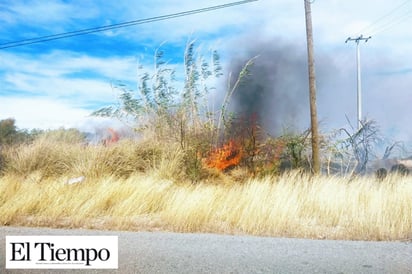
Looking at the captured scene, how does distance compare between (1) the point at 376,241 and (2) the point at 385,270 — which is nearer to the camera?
(2) the point at 385,270

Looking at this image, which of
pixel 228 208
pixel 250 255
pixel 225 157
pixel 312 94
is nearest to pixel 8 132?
pixel 225 157

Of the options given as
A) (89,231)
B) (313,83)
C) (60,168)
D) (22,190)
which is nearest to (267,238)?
(89,231)

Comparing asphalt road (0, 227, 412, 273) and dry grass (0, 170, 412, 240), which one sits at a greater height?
dry grass (0, 170, 412, 240)

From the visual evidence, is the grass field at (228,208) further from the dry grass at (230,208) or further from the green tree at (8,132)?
the green tree at (8,132)

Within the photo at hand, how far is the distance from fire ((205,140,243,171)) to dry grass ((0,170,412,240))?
502 centimetres

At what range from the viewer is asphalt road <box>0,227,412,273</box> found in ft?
15.3

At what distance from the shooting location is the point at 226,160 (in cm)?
1558

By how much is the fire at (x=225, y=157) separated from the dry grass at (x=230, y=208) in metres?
5.02

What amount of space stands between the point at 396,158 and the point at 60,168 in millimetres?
13129

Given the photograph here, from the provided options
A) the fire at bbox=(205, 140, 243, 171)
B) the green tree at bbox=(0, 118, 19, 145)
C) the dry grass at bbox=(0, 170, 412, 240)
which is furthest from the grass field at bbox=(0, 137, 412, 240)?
the green tree at bbox=(0, 118, 19, 145)

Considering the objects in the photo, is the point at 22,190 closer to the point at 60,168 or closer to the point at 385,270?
the point at 60,168

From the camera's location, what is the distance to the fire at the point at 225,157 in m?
15.3

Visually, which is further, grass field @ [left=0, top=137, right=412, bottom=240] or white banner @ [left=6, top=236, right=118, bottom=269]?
grass field @ [left=0, top=137, right=412, bottom=240]

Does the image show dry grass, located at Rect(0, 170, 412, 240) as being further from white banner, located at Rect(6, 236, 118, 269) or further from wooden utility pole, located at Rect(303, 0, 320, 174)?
wooden utility pole, located at Rect(303, 0, 320, 174)
